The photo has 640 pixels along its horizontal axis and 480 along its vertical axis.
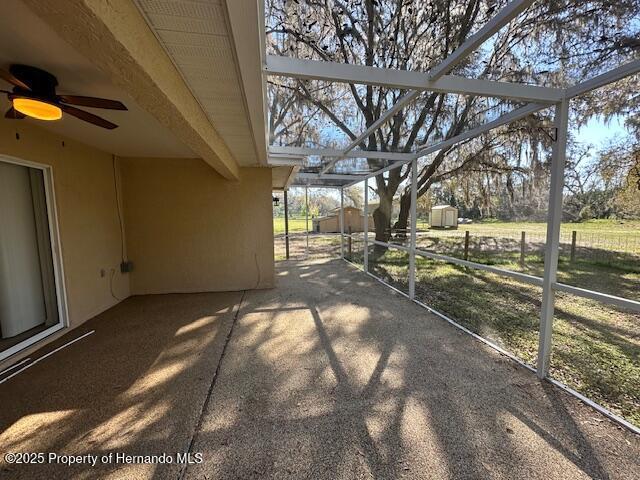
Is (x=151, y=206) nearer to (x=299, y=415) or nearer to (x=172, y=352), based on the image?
(x=172, y=352)

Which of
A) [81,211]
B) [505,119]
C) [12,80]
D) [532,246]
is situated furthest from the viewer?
[81,211]

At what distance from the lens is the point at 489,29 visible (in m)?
1.24

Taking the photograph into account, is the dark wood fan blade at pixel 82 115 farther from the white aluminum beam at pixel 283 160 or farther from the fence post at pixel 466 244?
the fence post at pixel 466 244

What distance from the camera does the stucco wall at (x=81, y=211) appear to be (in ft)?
9.30

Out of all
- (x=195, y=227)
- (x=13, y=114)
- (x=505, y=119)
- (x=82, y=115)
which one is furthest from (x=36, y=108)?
(x=505, y=119)

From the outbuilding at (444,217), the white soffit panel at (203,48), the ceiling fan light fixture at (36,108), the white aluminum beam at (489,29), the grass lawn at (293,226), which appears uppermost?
the white soffit panel at (203,48)

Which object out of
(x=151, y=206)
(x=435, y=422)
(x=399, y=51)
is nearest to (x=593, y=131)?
(x=435, y=422)

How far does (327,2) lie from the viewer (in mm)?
3439

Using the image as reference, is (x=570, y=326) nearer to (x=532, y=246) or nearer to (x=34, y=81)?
(x=532, y=246)

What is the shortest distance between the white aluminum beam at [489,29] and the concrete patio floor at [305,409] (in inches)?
85.4

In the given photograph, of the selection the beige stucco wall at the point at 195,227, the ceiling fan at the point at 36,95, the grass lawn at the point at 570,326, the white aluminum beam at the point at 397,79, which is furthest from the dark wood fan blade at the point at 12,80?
the grass lawn at the point at 570,326

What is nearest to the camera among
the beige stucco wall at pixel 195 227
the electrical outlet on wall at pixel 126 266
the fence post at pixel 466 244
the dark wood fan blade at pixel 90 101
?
the dark wood fan blade at pixel 90 101

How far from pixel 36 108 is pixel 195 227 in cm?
307

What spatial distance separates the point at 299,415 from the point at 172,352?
1610 mm
